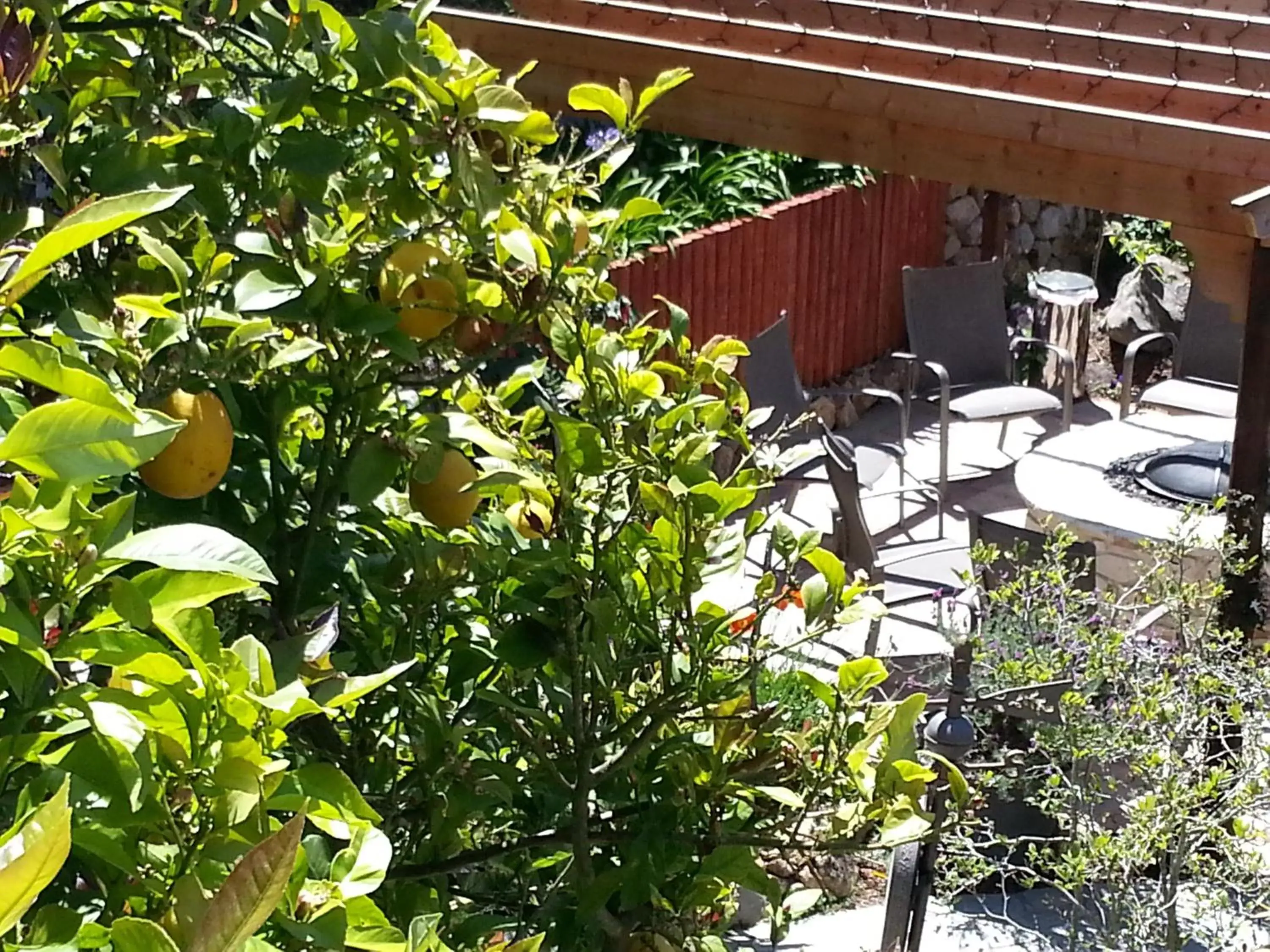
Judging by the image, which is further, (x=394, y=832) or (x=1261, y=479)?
(x=1261, y=479)

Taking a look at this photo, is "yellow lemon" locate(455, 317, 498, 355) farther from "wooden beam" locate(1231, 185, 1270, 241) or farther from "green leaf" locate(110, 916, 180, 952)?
"wooden beam" locate(1231, 185, 1270, 241)

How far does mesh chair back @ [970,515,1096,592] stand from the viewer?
3.88 m

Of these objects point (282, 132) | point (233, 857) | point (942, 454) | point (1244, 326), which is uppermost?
point (282, 132)

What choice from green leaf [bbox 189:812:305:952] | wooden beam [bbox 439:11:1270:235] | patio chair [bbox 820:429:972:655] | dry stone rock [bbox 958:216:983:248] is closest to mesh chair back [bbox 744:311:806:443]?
patio chair [bbox 820:429:972:655]

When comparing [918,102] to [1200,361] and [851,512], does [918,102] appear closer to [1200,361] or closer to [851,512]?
[851,512]

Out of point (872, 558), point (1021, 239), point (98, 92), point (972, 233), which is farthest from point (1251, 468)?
point (1021, 239)

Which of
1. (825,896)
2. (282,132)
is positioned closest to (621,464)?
(282,132)

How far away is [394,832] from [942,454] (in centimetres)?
554

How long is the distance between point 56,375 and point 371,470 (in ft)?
1.91

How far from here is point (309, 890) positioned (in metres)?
0.66

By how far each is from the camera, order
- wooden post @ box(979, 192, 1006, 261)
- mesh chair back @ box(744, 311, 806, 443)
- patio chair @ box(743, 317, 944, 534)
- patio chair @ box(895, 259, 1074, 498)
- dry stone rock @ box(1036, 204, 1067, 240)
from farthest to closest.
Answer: dry stone rock @ box(1036, 204, 1067, 240) < wooden post @ box(979, 192, 1006, 261) < patio chair @ box(895, 259, 1074, 498) < mesh chair back @ box(744, 311, 806, 443) < patio chair @ box(743, 317, 944, 534)

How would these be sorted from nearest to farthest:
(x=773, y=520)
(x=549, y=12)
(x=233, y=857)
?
(x=233, y=857)
(x=773, y=520)
(x=549, y=12)

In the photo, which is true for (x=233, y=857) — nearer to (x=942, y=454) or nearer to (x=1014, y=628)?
(x=1014, y=628)

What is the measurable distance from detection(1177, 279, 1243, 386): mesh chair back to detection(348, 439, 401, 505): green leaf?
251 inches
